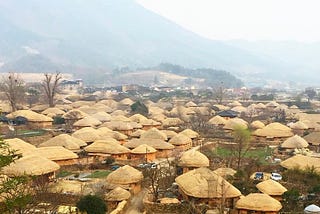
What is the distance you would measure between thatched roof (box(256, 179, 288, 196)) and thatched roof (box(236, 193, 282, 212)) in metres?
1.63

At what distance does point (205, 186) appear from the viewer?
1744 cm

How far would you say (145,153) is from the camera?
2628cm

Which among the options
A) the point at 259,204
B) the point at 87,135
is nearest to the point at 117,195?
the point at 259,204

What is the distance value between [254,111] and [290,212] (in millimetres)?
36401

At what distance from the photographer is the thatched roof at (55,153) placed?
2353cm

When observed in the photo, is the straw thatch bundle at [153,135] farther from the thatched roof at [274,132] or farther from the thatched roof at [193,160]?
the thatched roof at [274,132]

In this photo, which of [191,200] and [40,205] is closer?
[40,205]

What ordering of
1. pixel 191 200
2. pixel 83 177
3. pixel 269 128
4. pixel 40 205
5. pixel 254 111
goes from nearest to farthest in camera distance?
1. pixel 40 205
2. pixel 191 200
3. pixel 83 177
4. pixel 269 128
5. pixel 254 111

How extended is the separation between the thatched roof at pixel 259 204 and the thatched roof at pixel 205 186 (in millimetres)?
650

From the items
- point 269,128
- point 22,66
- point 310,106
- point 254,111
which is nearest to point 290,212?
point 269,128

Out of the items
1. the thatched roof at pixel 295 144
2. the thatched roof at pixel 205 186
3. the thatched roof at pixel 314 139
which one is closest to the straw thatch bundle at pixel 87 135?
the thatched roof at pixel 295 144

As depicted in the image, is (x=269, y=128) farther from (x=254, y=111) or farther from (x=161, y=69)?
(x=161, y=69)

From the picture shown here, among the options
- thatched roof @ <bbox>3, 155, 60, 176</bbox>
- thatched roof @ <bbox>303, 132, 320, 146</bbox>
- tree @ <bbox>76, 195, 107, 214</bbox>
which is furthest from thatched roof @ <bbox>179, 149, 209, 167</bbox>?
thatched roof @ <bbox>303, 132, 320, 146</bbox>

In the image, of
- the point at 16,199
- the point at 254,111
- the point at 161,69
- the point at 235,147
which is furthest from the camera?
the point at 161,69
